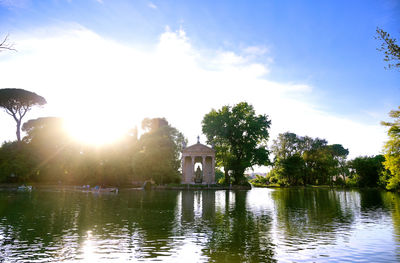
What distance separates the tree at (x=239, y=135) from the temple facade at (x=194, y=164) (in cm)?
282

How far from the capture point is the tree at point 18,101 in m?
56.2

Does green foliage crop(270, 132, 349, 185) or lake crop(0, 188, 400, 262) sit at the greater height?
green foliage crop(270, 132, 349, 185)

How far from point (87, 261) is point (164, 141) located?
5229 cm

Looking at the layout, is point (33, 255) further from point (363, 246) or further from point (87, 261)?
point (363, 246)

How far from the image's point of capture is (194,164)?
6869cm

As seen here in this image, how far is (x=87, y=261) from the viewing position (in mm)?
8547

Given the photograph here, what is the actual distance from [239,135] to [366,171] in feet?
109

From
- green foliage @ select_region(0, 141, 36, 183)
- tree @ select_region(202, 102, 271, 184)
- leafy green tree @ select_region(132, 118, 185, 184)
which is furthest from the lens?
tree @ select_region(202, 102, 271, 184)

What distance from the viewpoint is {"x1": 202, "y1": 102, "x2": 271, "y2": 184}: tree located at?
64.4 meters

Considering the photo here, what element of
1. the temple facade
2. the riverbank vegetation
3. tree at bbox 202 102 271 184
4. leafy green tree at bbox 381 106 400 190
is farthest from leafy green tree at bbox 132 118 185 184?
leafy green tree at bbox 381 106 400 190

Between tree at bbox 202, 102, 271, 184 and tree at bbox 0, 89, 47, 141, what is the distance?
38.2 meters

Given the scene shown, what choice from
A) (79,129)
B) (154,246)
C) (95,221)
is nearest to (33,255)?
(154,246)

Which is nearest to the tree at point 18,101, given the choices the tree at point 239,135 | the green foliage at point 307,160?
the tree at point 239,135

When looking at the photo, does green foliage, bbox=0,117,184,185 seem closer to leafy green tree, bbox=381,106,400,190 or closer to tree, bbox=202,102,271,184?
tree, bbox=202,102,271,184
